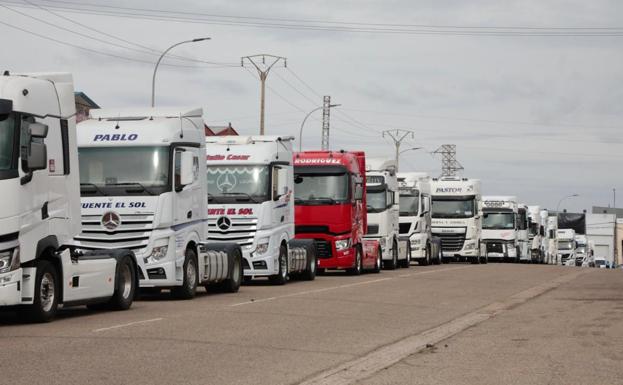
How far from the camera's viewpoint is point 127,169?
67.4 feet

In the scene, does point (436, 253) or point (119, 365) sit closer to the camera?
point (119, 365)

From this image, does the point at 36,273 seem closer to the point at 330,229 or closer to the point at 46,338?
the point at 46,338

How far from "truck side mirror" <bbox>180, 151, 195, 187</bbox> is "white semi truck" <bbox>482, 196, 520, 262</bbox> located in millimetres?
40582

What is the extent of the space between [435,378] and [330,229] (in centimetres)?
2295

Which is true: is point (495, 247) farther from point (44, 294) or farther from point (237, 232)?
point (44, 294)

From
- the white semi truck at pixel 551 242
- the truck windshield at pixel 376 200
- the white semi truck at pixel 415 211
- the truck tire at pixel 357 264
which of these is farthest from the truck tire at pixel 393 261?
the white semi truck at pixel 551 242

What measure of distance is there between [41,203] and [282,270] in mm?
12797

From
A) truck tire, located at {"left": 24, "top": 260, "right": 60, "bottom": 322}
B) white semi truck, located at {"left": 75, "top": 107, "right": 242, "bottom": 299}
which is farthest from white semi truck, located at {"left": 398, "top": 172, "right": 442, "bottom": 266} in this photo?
truck tire, located at {"left": 24, "top": 260, "right": 60, "bottom": 322}

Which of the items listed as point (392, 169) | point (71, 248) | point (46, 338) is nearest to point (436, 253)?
point (392, 169)

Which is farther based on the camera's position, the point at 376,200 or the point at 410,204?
the point at 410,204

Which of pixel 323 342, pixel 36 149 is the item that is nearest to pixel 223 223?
pixel 36 149

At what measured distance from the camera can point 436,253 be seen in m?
51.8

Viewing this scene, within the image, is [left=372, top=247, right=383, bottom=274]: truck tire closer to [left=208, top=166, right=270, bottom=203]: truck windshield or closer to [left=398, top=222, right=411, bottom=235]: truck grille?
[left=398, top=222, right=411, bottom=235]: truck grille

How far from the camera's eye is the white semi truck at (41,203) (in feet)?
48.9
